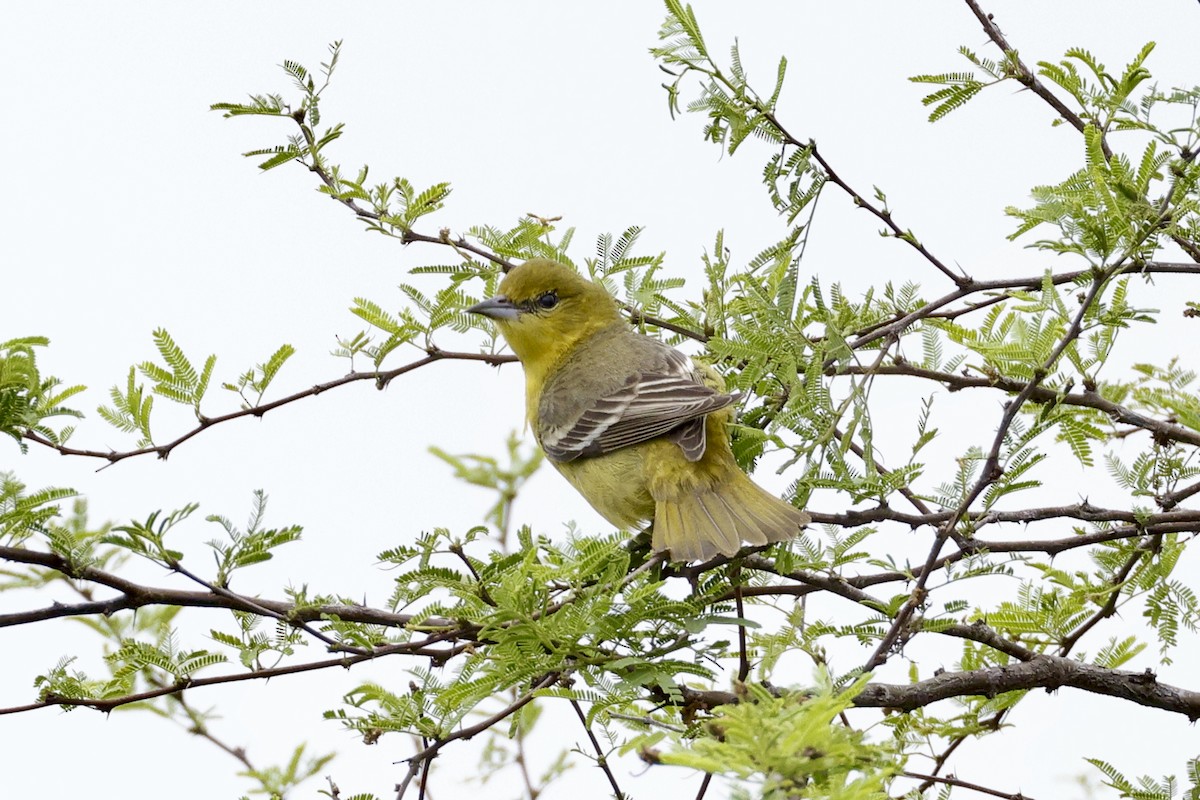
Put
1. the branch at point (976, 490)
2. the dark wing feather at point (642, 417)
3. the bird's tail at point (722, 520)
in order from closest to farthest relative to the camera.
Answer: the branch at point (976, 490), the bird's tail at point (722, 520), the dark wing feather at point (642, 417)

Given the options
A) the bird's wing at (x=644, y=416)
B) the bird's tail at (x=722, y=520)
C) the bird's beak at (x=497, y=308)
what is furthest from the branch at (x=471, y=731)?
the bird's beak at (x=497, y=308)

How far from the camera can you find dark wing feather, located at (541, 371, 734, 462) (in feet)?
13.5

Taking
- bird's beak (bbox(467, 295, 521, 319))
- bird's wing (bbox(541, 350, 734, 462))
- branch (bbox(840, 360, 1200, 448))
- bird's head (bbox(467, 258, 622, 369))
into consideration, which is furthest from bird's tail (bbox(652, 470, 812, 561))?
bird's head (bbox(467, 258, 622, 369))

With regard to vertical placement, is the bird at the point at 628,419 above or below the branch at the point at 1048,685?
above

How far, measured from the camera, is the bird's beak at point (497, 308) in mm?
4734

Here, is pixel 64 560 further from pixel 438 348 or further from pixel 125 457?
pixel 438 348

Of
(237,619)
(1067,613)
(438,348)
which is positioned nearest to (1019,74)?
(1067,613)

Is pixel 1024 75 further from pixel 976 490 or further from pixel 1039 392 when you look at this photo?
pixel 976 490

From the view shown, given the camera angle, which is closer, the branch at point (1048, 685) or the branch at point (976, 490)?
the branch at point (976, 490)

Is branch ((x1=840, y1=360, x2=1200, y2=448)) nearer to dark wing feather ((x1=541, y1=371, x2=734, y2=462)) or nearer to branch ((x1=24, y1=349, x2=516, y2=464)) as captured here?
dark wing feather ((x1=541, y1=371, x2=734, y2=462))

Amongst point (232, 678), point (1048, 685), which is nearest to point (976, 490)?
point (1048, 685)

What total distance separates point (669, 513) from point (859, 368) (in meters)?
Answer: 0.81

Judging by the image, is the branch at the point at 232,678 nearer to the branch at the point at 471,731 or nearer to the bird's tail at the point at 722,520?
the branch at the point at 471,731

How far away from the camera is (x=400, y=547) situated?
3.49 metres
